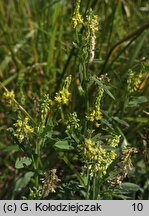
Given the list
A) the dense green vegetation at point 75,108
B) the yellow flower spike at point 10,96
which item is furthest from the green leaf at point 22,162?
the yellow flower spike at point 10,96

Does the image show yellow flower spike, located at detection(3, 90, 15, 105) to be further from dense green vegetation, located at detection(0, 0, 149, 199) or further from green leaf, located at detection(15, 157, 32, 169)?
green leaf, located at detection(15, 157, 32, 169)

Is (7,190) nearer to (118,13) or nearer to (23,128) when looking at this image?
(23,128)

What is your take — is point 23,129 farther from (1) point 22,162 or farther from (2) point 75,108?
(2) point 75,108

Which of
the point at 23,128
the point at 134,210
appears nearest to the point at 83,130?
the point at 23,128

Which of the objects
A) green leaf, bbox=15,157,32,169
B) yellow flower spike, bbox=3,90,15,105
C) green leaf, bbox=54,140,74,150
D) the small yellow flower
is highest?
yellow flower spike, bbox=3,90,15,105

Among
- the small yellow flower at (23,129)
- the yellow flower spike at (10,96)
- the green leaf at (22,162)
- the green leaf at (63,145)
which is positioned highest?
the yellow flower spike at (10,96)

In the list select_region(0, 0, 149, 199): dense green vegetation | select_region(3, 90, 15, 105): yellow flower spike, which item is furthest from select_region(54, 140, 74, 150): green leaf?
select_region(3, 90, 15, 105): yellow flower spike

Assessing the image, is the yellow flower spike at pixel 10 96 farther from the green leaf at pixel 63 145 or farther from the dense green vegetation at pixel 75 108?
the green leaf at pixel 63 145

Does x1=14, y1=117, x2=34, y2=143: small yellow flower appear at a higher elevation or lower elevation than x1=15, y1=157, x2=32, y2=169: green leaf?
higher
